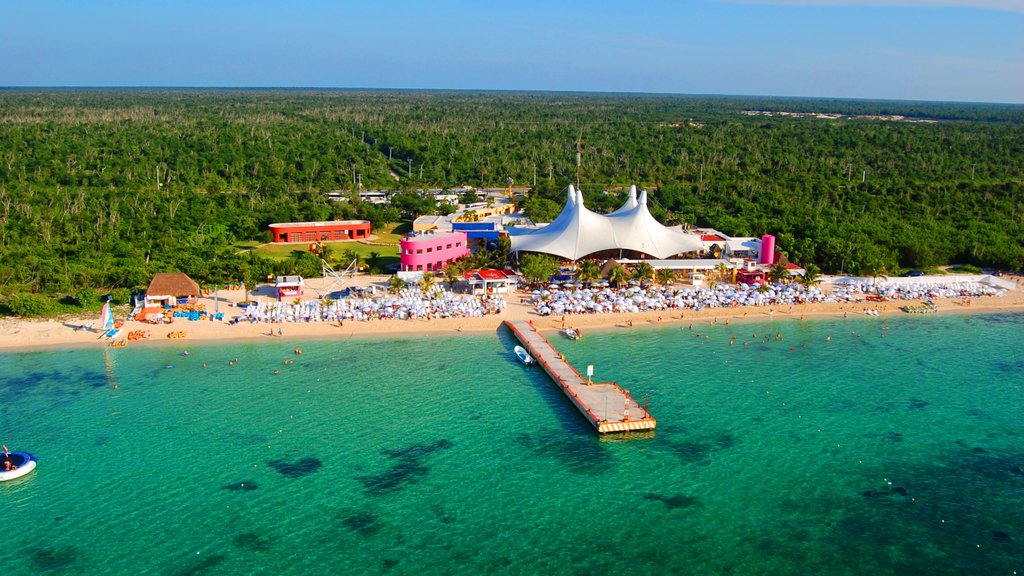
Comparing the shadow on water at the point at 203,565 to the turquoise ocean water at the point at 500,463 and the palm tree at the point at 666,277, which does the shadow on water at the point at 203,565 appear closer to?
the turquoise ocean water at the point at 500,463

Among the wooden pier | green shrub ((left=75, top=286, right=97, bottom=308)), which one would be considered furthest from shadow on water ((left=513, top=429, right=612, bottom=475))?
green shrub ((left=75, top=286, right=97, bottom=308))

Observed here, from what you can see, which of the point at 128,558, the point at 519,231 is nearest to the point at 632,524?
the point at 128,558

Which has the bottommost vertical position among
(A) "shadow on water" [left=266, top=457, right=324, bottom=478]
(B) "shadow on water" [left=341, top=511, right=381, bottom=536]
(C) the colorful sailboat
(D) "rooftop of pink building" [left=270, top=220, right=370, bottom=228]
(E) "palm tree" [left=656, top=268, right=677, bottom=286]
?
(B) "shadow on water" [left=341, top=511, right=381, bottom=536]

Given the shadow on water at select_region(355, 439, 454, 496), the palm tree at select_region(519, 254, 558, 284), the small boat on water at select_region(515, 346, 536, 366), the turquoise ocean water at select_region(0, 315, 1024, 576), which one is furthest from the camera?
the palm tree at select_region(519, 254, 558, 284)

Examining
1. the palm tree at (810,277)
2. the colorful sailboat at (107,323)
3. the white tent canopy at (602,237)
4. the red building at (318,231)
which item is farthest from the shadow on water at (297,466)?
the red building at (318,231)

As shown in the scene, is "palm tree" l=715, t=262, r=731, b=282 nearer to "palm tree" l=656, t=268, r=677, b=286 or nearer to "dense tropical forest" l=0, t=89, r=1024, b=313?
"palm tree" l=656, t=268, r=677, b=286

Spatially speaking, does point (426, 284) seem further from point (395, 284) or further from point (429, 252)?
point (429, 252)

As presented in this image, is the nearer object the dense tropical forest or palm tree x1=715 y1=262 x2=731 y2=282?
palm tree x1=715 y1=262 x2=731 y2=282
